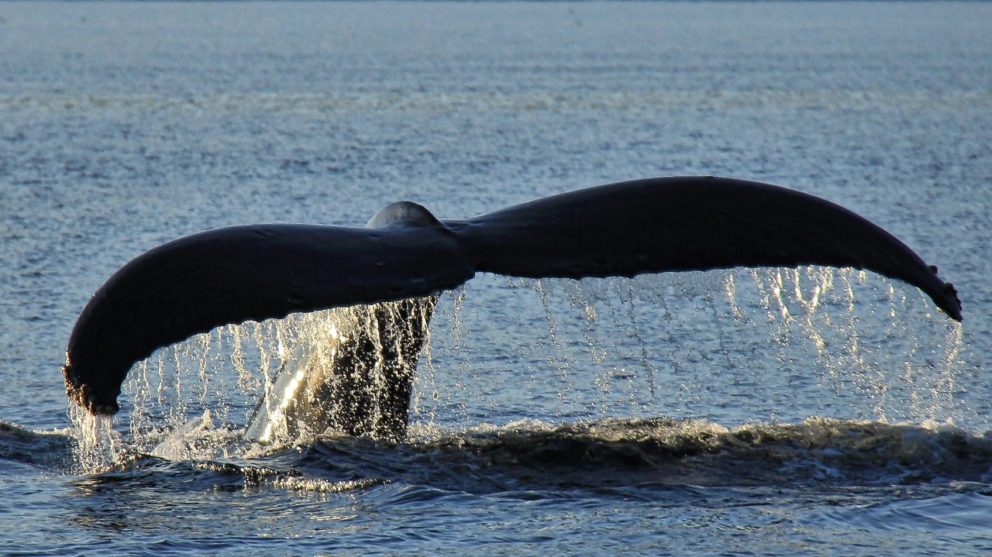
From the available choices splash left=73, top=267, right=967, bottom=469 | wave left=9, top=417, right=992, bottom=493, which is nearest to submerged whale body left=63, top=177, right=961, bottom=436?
splash left=73, top=267, right=967, bottom=469

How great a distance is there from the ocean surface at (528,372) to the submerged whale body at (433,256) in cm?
23

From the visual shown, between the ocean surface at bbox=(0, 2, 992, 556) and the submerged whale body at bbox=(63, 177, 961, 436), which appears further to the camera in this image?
the ocean surface at bbox=(0, 2, 992, 556)

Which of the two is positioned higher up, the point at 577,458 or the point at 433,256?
the point at 433,256

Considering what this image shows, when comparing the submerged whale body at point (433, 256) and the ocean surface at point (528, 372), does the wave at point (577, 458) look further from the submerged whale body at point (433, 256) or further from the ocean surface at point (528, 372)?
the submerged whale body at point (433, 256)

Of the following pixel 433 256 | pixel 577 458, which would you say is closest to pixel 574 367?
pixel 577 458

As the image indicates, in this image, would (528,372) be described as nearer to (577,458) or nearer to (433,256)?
(577,458)

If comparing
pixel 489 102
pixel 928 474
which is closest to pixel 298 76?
pixel 489 102

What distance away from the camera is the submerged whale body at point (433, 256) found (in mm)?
4473

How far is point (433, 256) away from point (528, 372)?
395cm

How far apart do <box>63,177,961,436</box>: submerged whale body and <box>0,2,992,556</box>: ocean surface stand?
0.77 ft

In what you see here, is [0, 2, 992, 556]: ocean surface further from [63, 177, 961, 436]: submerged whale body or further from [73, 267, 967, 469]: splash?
[63, 177, 961, 436]: submerged whale body

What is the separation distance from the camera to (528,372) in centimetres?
887

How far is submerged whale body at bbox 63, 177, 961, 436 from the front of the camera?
14.7 feet

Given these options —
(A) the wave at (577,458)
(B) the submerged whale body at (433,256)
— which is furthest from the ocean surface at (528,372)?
(B) the submerged whale body at (433,256)
